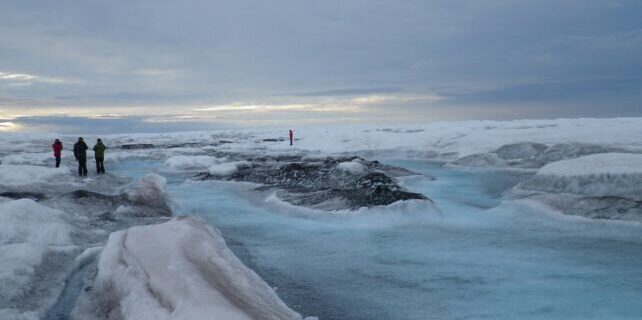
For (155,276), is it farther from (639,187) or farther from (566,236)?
(639,187)

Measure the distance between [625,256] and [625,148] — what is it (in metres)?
16.0

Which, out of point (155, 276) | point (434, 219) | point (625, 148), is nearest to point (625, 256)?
point (434, 219)

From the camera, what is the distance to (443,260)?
8.06 meters

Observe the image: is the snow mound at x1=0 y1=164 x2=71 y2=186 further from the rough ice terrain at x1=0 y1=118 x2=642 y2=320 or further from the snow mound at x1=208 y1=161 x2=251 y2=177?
the snow mound at x1=208 y1=161 x2=251 y2=177

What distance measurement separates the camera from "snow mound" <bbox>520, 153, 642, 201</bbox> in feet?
42.4

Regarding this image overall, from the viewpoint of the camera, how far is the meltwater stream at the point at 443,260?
19.5ft

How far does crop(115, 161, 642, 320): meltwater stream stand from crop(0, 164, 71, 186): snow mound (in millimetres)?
7934

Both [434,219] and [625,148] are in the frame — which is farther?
[625,148]

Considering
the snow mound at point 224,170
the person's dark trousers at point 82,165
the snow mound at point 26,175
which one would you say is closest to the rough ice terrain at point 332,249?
the snow mound at point 26,175

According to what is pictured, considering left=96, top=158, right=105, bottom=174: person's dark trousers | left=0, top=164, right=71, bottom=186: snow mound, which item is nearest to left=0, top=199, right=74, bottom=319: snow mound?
left=0, top=164, right=71, bottom=186: snow mound

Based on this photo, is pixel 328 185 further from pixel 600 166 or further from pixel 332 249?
pixel 600 166

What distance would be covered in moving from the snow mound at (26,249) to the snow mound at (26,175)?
10167 mm

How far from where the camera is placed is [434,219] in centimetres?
1147

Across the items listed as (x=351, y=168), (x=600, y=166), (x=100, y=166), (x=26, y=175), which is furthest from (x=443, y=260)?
(x=100, y=166)
